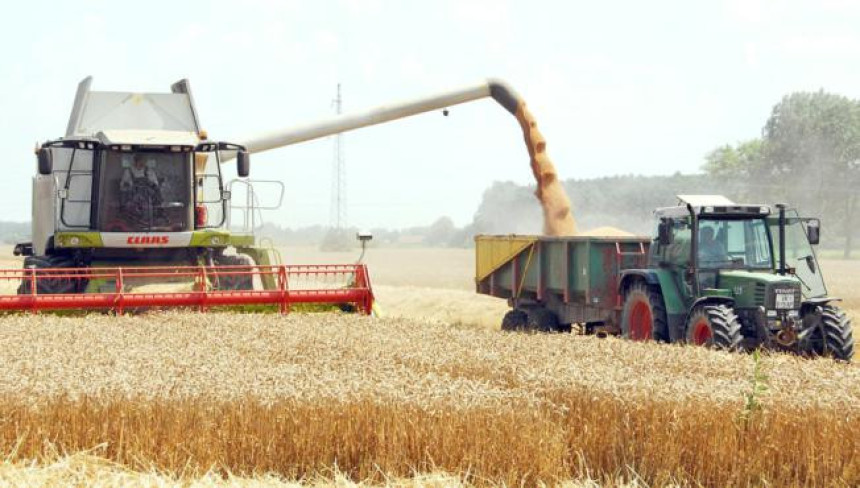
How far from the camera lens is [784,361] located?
861cm

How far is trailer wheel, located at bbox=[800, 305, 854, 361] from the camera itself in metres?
10.5

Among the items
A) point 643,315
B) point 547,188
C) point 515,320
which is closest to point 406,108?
point 547,188

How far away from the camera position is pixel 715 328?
10.2 m

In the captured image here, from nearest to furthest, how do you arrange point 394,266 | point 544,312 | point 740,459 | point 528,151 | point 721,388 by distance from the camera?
1. point 740,459
2. point 721,388
3. point 544,312
4. point 528,151
5. point 394,266

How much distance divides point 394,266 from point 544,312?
3423cm

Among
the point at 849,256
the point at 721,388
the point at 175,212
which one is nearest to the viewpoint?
the point at 721,388

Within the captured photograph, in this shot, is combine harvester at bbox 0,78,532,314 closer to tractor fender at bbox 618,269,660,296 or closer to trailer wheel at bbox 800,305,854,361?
tractor fender at bbox 618,269,660,296

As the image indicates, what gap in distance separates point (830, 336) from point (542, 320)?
16.2ft

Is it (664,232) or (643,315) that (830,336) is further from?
(643,315)

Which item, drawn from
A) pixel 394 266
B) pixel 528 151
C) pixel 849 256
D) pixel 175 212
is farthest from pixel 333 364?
pixel 849 256

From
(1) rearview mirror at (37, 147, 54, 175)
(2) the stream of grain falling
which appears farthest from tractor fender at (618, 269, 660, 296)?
(1) rearview mirror at (37, 147, 54, 175)

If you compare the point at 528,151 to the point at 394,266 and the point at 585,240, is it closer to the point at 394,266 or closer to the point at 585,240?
the point at 585,240

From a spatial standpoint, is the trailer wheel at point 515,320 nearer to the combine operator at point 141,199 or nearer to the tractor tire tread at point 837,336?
the combine operator at point 141,199

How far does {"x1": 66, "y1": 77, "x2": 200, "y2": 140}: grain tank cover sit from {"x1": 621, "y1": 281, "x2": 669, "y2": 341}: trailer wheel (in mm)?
5654
